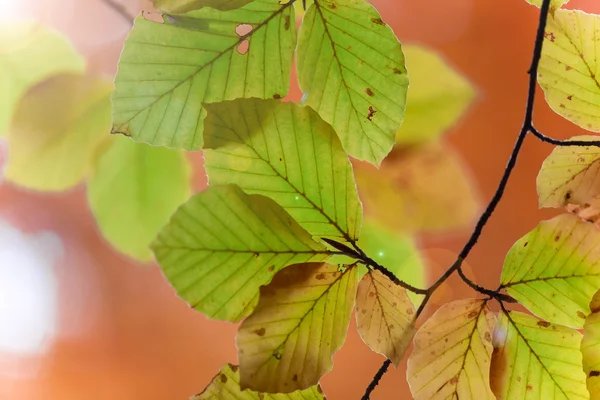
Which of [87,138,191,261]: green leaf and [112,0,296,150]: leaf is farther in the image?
[87,138,191,261]: green leaf

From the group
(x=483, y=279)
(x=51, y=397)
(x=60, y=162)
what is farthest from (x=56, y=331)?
(x=483, y=279)

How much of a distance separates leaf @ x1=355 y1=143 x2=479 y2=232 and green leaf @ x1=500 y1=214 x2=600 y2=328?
0.17m

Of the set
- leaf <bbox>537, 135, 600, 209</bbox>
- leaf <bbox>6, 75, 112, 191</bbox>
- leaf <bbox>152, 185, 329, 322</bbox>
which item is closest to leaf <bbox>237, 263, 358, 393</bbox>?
leaf <bbox>152, 185, 329, 322</bbox>

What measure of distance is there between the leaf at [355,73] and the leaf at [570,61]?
0.07 meters

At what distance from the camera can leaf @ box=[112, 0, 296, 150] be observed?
8.2 inches

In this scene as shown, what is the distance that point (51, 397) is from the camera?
1.51 ft

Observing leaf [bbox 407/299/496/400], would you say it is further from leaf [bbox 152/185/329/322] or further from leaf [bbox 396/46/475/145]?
leaf [bbox 396/46/475/145]

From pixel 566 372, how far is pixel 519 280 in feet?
0.14

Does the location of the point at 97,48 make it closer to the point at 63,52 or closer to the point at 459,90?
the point at 63,52

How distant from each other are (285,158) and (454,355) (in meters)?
0.11

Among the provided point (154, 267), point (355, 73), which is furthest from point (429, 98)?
point (154, 267)

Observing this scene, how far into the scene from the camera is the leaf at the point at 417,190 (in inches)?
15.0

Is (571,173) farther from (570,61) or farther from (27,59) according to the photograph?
(27,59)

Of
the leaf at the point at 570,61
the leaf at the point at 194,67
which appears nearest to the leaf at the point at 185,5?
the leaf at the point at 194,67
